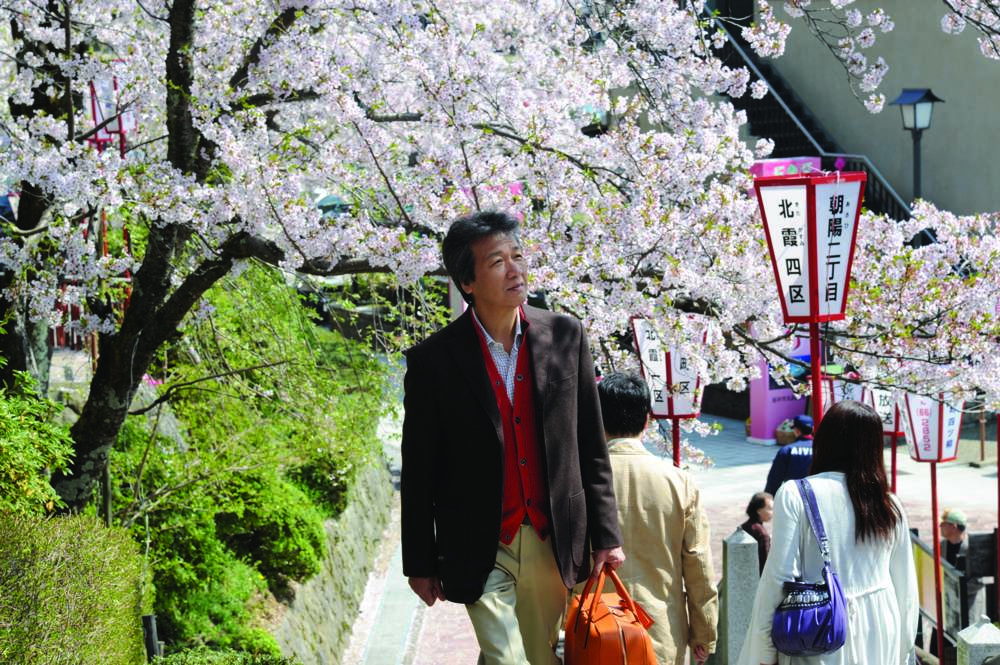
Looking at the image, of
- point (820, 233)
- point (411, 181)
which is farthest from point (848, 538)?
point (411, 181)

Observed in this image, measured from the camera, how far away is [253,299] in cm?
801

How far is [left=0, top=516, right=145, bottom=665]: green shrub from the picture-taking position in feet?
12.3

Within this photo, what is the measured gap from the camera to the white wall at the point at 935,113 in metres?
19.9

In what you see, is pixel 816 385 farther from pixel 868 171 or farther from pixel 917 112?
pixel 868 171

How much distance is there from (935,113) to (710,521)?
10848 mm

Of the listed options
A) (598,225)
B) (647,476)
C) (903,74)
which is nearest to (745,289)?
(598,225)

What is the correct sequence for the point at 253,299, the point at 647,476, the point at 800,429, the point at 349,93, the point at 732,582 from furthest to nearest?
the point at 800,429, the point at 253,299, the point at 349,93, the point at 732,582, the point at 647,476

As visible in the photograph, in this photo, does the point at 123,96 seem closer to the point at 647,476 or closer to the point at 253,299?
the point at 253,299

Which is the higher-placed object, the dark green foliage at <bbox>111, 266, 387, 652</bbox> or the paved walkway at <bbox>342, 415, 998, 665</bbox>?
the dark green foliage at <bbox>111, 266, 387, 652</bbox>

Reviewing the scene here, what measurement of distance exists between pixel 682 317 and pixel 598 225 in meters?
0.72

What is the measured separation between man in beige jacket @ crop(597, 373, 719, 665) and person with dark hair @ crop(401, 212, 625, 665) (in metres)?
0.46

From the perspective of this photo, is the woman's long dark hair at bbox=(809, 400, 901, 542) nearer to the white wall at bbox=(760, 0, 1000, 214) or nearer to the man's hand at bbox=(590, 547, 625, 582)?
the man's hand at bbox=(590, 547, 625, 582)

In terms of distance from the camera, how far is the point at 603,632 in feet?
11.0

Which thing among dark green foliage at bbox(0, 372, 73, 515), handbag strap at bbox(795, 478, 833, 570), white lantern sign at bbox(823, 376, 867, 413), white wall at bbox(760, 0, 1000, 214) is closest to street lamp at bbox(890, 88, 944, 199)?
white wall at bbox(760, 0, 1000, 214)
